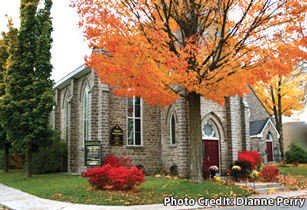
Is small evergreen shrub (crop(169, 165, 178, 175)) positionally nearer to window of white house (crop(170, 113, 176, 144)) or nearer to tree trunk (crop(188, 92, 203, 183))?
window of white house (crop(170, 113, 176, 144))

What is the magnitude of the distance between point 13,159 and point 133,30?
23.9 m

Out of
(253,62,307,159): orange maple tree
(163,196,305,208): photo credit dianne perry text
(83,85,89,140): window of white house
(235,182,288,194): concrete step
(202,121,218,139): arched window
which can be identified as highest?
(253,62,307,159): orange maple tree

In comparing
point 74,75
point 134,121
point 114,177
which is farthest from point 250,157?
point 74,75

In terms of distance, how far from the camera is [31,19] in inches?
706

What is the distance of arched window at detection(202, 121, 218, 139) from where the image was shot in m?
18.9

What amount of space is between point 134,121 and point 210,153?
5.34 m

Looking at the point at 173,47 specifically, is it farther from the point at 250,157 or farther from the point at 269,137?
the point at 269,137

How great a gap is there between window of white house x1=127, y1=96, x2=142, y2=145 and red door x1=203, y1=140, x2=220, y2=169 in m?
4.27

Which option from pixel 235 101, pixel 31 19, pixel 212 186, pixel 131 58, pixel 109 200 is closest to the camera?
pixel 109 200

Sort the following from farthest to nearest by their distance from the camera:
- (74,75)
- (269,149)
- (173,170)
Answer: (269,149)
(74,75)
(173,170)

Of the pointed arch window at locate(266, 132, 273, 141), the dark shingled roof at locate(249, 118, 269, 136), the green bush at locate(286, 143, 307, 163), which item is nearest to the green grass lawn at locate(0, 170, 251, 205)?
the dark shingled roof at locate(249, 118, 269, 136)

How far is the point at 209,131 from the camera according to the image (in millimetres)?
19141

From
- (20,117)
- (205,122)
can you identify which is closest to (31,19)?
(20,117)

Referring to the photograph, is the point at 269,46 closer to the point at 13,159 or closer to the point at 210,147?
the point at 210,147
